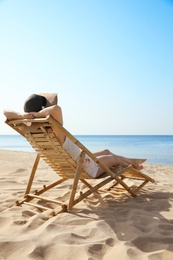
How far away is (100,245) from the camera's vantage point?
7.75ft

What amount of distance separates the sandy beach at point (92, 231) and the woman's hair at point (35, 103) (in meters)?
1.20

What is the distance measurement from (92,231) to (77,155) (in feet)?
3.95

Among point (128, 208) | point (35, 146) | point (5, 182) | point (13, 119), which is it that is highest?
point (13, 119)

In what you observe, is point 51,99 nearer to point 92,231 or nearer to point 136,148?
point 92,231

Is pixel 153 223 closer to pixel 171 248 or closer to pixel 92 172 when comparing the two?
pixel 171 248

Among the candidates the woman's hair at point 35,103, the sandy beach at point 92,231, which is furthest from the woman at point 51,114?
the sandy beach at point 92,231

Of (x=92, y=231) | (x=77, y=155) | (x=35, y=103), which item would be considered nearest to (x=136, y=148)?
(x=77, y=155)

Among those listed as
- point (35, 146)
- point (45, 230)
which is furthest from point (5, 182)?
point (45, 230)

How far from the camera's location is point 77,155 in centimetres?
369

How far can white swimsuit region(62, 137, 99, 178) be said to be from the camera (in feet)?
11.8

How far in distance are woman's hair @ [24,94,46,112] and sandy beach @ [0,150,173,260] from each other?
3.94 ft

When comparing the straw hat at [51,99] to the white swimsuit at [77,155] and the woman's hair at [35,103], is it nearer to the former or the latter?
the woman's hair at [35,103]

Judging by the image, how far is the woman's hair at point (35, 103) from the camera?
3.43 metres

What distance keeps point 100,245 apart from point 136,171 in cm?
217
